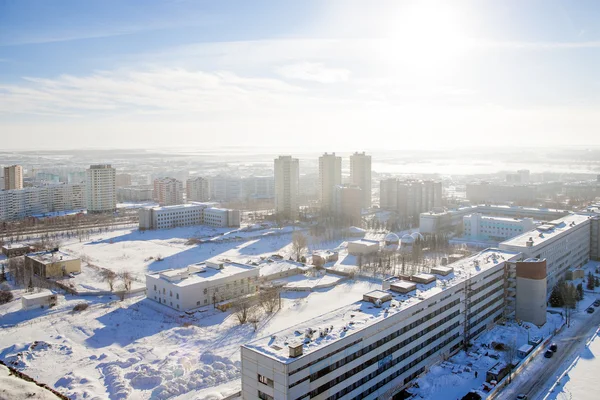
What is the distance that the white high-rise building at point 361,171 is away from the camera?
91.6ft

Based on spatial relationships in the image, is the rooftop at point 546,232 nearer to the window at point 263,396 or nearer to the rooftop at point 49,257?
the window at point 263,396

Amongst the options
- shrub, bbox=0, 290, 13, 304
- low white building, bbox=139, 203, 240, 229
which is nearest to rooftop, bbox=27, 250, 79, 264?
shrub, bbox=0, 290, 13, 304

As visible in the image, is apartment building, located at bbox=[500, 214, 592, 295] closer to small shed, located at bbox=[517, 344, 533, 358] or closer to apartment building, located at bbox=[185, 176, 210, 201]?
small shed, located at bbox=[517, 344, 533, 358]

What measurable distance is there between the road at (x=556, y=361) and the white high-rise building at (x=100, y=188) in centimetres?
2259

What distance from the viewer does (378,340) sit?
647 centimetres

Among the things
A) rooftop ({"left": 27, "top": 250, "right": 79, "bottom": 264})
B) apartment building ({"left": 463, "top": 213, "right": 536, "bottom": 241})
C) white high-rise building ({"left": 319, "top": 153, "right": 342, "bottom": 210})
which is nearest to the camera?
rooftop ({"left": 27, "top": 250, "right": 79, "bottom": 264})

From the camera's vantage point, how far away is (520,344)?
864 centimetres

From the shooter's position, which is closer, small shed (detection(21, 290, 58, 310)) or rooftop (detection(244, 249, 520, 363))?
rooftop (detection(244, 249, 520, 363))

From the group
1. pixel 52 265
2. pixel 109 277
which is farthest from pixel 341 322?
pixel 52 265

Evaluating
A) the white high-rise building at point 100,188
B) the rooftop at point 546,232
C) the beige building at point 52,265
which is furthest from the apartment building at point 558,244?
the white high-rise building at point 100,188

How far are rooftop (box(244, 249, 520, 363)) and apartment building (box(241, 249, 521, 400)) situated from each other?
1 cm

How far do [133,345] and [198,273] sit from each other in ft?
10.1

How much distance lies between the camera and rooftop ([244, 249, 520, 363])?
5738mm

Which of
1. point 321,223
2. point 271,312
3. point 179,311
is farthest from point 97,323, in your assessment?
point 321,223
